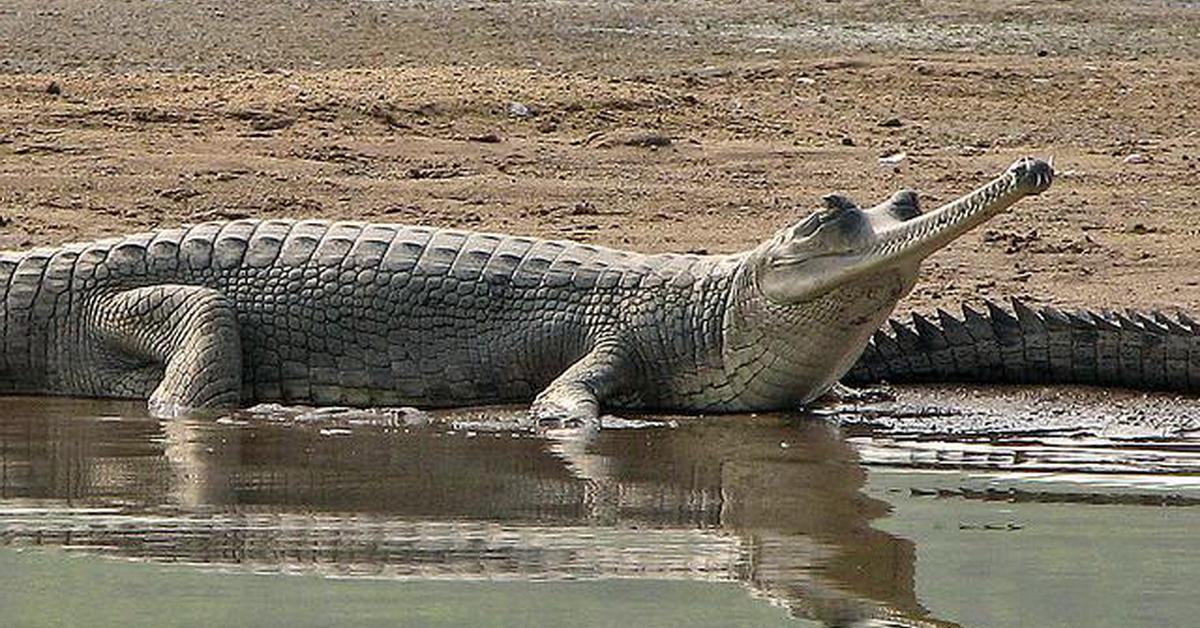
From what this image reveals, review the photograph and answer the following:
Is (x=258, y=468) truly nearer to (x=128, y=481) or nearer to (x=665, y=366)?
(x=128, y=481)

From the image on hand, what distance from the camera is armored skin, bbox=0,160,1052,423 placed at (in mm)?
8969

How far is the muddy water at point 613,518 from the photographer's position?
5.45m

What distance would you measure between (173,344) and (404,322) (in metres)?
0.75

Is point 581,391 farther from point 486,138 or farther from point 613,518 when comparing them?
point 486,138

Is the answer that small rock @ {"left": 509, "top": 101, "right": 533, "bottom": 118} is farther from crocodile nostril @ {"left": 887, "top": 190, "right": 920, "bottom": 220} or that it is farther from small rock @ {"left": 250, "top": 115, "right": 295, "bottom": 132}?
crocodile nostril @ {"left": 887, "top": 190, "right": 920, "bottom": 220}

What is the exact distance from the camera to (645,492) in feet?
23.2

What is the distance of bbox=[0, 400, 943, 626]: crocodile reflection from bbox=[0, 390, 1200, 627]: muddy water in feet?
0.04

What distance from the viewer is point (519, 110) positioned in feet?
47.3

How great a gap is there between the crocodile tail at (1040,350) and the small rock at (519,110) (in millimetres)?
5159

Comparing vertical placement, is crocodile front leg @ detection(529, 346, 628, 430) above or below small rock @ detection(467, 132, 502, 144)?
below

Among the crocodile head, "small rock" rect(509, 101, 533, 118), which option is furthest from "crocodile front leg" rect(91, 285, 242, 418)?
"small rock" rect(509, 101, 533, 118)

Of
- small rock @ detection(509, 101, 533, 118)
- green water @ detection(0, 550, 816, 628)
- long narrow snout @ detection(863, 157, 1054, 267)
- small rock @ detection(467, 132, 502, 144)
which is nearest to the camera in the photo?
green water @ detection(0, 550, 816, 628)

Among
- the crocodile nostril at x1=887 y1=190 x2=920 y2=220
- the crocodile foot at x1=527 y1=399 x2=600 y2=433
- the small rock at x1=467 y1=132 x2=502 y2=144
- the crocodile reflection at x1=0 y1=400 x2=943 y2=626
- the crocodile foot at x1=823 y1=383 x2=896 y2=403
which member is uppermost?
the small rock at x1=467 y1=132 x2=502 y2=144

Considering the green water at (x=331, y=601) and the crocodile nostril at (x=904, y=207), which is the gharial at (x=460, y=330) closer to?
the crocodile nostril at (x=904, y=207)
